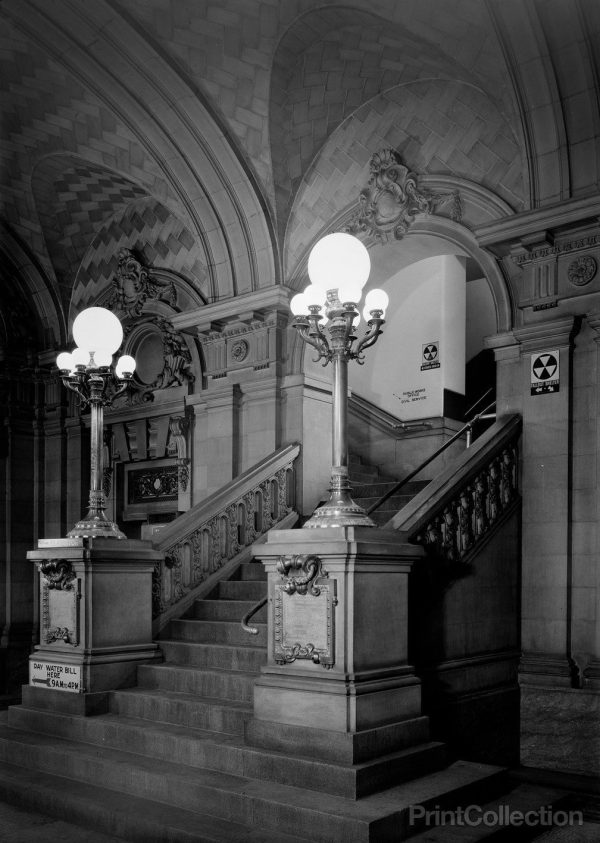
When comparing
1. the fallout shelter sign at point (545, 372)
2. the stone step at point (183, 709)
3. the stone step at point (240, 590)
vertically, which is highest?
the fallout shelter sign at point (545, 372)

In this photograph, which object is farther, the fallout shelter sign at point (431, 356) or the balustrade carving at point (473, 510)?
the fallout shelter sign at point (431, 356)

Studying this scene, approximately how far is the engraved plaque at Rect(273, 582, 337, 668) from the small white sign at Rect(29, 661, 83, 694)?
218 centimetres

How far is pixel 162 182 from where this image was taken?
11.6 meters

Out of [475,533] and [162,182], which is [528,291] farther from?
[162,182]

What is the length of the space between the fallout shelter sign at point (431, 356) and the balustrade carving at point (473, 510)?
5.01m

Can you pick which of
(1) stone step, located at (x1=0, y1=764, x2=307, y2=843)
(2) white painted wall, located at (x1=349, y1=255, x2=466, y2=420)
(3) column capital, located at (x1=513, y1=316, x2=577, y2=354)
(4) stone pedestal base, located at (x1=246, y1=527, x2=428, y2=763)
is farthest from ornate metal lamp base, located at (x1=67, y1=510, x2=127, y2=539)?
(2) white painted wall, located at (x1=349, y1=255, x2=466, y2=420)

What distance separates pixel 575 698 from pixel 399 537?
2518 millimetres

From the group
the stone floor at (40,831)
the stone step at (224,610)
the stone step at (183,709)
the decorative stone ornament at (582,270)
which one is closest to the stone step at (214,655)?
the stone step at (183,709)

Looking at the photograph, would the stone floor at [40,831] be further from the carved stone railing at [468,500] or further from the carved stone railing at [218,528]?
the carved stone railing at [468,500]

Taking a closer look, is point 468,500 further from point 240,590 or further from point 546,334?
point 240,590

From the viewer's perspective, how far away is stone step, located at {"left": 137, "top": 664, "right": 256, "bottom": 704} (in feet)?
23.1

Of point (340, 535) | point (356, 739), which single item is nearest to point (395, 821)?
point (356, 739)

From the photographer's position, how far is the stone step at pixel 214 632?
777cm

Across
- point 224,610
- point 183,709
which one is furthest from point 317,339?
point 224,610
